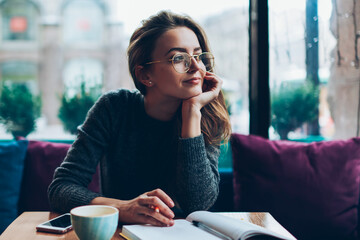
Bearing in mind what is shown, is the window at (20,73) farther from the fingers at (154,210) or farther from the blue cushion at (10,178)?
the fingers at (154,210)

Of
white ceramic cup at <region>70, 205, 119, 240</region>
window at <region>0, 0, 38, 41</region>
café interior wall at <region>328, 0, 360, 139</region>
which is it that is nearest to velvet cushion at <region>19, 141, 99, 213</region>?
white ceramic cup at <region>70, 205, 119, 240</region>

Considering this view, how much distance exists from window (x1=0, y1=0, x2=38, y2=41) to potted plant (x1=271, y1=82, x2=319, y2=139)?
2029mm

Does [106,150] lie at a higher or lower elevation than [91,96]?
lower

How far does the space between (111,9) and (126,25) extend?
22cm

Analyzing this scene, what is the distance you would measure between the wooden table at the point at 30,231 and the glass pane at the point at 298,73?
159 centimetres

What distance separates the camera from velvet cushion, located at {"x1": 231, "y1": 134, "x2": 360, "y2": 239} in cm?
149

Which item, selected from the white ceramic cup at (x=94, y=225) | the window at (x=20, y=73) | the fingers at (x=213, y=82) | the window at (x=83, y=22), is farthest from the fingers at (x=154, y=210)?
the window at (x=83, y=22)

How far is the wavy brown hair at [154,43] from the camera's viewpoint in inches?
52.1

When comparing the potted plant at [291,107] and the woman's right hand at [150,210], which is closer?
the woman's right hand at [150,210]

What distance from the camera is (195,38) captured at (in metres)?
1.31

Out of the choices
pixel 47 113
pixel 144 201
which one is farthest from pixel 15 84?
pixel 144 201

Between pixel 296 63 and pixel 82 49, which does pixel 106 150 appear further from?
pixel 82 49

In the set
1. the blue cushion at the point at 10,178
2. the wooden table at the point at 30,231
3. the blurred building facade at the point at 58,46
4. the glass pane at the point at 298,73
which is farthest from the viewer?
the blurred building facade at the point at 58,46

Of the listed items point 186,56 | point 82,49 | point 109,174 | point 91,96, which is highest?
point 82,49
